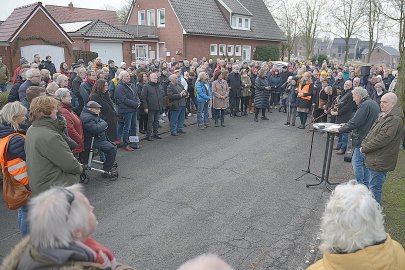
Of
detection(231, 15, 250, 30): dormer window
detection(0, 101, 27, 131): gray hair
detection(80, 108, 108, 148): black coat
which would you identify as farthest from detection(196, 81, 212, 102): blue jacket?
detection(231, 15, 250, 30): dormer window

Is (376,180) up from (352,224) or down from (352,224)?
Answer: down

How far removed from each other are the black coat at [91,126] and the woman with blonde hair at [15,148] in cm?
228

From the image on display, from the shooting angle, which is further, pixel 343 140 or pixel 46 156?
pixel 343 140

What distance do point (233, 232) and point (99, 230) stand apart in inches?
79.0

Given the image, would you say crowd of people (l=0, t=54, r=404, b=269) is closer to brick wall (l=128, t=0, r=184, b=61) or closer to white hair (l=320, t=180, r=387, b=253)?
white hair (l=320, t=180, r=387, b=253)

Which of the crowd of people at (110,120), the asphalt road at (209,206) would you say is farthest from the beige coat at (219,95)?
the asphalt road at (209,206)

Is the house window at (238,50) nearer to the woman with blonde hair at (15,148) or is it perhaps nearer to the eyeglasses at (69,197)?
the woman with blonde hair at (15,148)

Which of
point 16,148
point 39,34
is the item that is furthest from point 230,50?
point 16,148

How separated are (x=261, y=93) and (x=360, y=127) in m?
6.98

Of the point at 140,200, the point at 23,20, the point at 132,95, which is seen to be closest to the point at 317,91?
the point at 132,95

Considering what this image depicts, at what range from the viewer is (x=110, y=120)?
850 cm

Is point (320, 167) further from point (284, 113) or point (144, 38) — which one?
point (144, 38)

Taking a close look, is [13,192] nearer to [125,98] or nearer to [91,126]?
[91,126]

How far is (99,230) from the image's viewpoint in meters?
5.39
